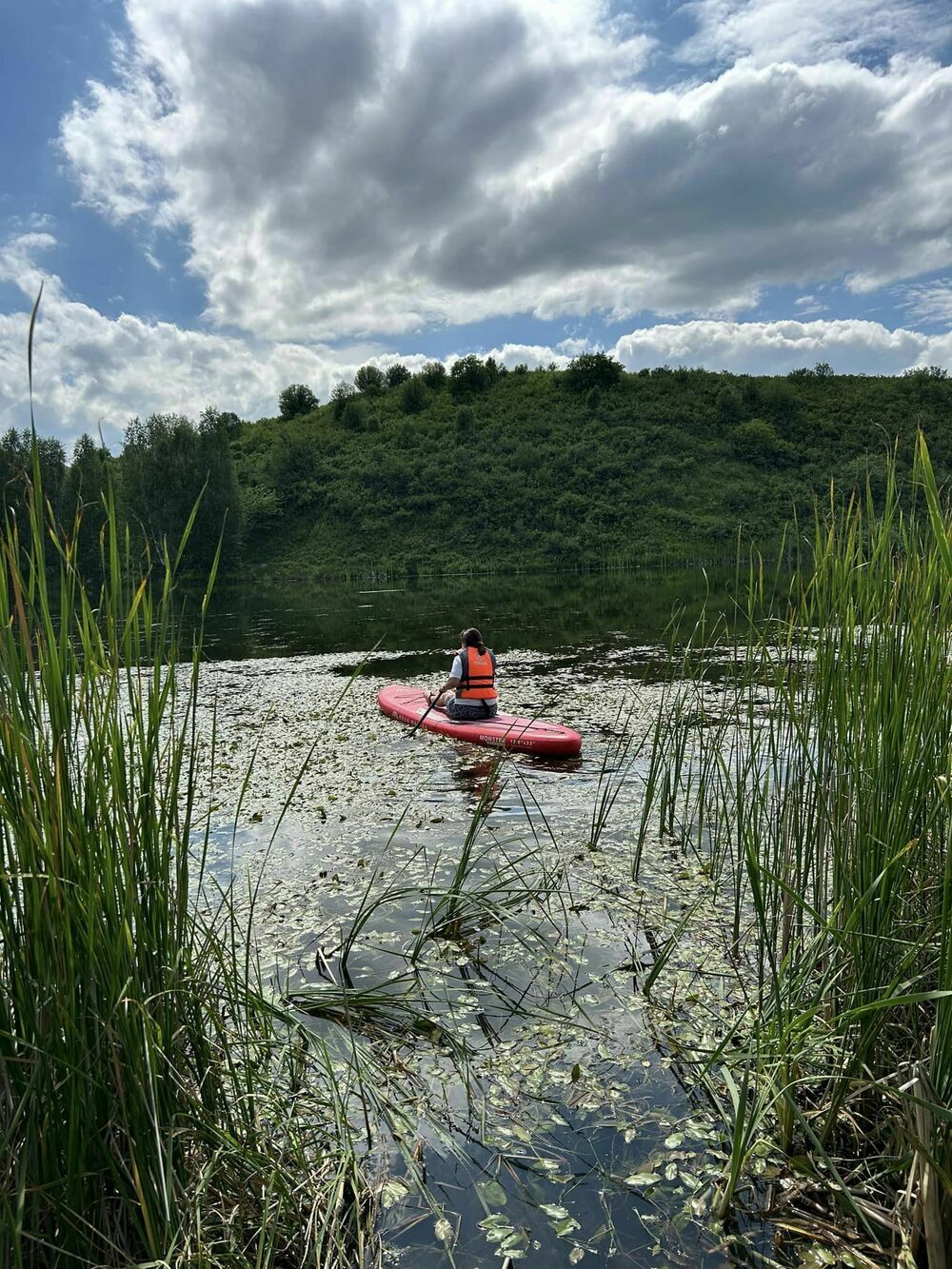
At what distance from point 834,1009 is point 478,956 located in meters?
2.07

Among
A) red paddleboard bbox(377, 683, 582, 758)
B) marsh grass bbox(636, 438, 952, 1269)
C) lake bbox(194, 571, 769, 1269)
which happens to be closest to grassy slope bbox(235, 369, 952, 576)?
red paddleboard bbox(377, 683, 582, 758)

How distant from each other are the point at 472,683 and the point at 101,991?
7806mm

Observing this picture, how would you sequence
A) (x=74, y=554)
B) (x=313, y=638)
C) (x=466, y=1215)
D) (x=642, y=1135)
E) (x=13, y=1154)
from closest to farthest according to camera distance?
(x=13, y=1154)
(x=74, y=554)
(x=466, y=1215)
(x=642, y=1135)
(x=313, y=638)

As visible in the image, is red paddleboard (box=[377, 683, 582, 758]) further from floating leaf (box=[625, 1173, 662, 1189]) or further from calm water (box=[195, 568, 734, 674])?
floating leaf (box=[625, 1173, 662, 1189])

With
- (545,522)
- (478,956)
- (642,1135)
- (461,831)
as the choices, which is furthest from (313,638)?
(545,522)

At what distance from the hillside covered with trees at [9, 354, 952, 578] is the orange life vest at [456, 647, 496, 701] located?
25.1 meters

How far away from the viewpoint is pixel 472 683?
376 inches

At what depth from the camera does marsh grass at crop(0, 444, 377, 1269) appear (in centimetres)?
169

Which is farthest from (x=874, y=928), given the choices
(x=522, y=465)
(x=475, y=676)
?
(x=522, y=465)

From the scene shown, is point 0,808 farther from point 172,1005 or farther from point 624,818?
point 624,818

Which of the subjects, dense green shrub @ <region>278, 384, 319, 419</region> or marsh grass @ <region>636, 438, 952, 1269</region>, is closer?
marsh grass @ <region>636, 438, 952, 1269</region>

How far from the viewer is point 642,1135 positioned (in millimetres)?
2975

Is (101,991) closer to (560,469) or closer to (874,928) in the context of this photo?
(874,928)

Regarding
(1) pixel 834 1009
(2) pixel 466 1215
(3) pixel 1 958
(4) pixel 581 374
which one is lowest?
(2) pixel 466 1215
